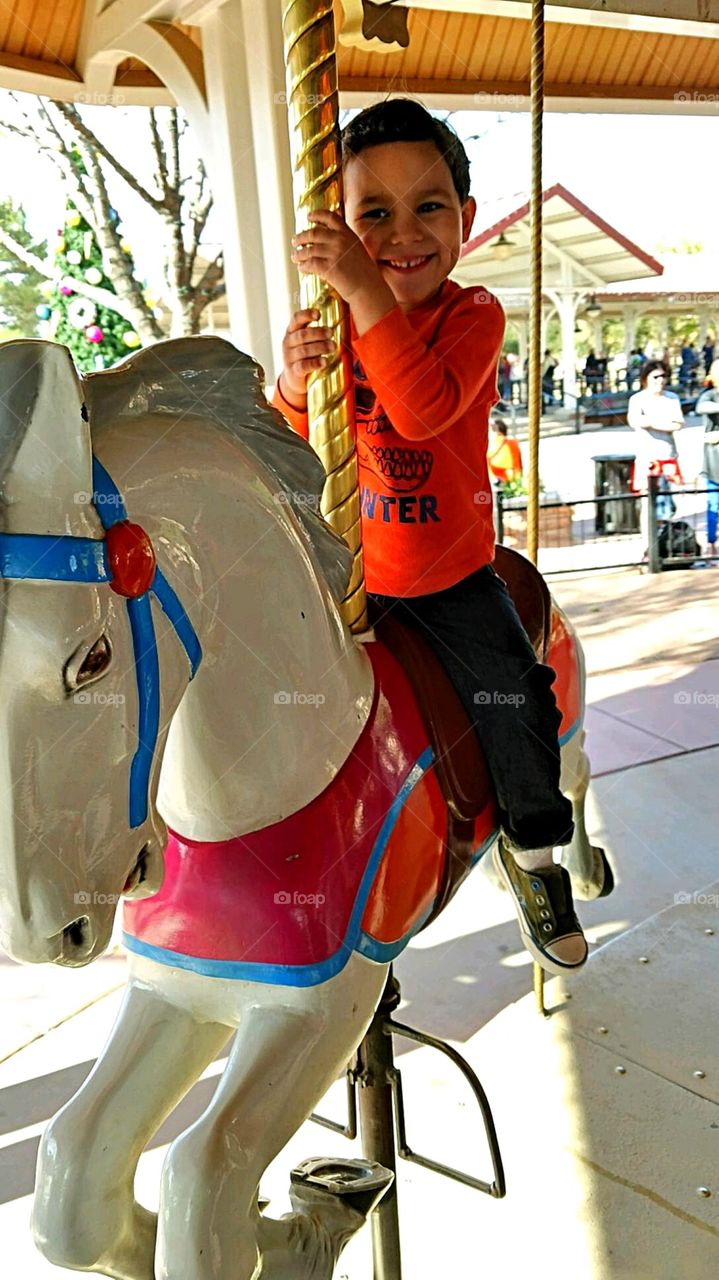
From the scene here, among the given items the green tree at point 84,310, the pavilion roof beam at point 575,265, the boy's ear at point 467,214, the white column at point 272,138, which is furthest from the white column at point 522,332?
the boy's ear at point 467,214

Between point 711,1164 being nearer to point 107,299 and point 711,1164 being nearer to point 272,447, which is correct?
point 272,447

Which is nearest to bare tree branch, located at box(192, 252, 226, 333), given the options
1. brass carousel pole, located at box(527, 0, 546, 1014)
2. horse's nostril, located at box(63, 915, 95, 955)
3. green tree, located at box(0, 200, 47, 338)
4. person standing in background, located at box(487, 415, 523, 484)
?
green tree, located at box(0, 200, 47, 338)

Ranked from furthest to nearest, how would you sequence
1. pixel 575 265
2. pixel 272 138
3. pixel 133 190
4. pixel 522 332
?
pixel 522 332, pixel 575 265, pixel 133 190, pixel 272 138

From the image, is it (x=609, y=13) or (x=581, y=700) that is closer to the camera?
(x=581, y=700)

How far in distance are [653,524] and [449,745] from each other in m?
5.34

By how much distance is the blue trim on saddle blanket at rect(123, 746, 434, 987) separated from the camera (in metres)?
0.85

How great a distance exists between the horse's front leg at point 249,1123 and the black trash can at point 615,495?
6.37m

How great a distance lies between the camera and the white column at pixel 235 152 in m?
3.07

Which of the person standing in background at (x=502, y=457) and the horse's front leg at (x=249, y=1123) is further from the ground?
the person standing in background at (x=502, y=457)

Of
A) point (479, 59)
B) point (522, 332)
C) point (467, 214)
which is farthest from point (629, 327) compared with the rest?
point (467, 214)

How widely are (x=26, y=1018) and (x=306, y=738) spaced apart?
158cm

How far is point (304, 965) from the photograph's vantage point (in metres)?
0.85

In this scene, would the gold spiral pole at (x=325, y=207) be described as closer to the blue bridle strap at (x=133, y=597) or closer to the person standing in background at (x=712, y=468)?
the blue bridle strap at (x=133, y=597)

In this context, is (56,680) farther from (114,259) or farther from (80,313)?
(114,259)
